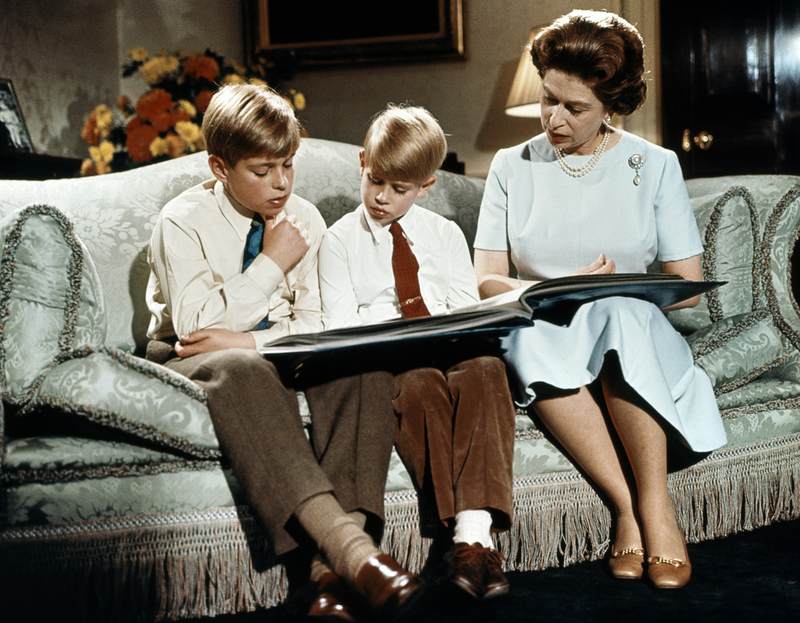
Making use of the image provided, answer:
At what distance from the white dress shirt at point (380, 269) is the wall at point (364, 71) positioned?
1690 millimetres

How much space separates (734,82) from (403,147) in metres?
2.29

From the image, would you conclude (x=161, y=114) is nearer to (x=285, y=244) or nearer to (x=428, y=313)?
(x=285, y=244)

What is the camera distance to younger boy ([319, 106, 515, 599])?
112 cm

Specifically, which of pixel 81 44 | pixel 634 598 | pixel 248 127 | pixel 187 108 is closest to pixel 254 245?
pixel 248 127

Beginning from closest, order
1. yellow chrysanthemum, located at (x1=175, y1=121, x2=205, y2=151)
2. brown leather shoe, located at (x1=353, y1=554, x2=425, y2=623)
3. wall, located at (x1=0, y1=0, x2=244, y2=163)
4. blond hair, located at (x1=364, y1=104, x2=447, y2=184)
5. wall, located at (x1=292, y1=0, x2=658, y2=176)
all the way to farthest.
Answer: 1. brown leather shoe, located at (x1=353, y1=554, x2=425, y2=623)
2. blond hair, located at (x1=364, y1=104, x2=447, y2=184)
3. yellow chrysanthemum, located at (x1=175, y1=121, x2=205, y2=151)
4. wall, located at (x1=0, y1=0, x2=244, y2=163)
5. wall, located at (x1=292, y1=0, x2=658, y2=176)

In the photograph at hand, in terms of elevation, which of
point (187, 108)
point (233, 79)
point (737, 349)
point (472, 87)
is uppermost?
point (472, 87)

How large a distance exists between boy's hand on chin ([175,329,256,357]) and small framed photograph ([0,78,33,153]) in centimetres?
153

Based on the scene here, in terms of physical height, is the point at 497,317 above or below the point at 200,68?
below

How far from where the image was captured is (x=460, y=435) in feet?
3.80

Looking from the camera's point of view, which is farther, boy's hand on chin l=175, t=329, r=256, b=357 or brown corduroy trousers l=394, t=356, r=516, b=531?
boy's hand on chin l=175, t=329, r=256, b=357

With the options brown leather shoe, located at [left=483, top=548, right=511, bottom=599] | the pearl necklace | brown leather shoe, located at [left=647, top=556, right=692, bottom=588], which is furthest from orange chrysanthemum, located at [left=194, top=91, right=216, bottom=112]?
brown leather shoe, located at [left=647, top=556, right=692, bottom=588]

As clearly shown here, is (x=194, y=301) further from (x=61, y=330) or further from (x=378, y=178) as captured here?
(x=378, y=178)

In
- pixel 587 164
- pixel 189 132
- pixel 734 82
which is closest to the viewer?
pixel 587 164

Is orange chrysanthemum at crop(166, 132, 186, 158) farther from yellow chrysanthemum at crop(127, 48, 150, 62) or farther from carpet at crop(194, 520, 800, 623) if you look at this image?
carpet at crop(194, 520, 800, 623)
